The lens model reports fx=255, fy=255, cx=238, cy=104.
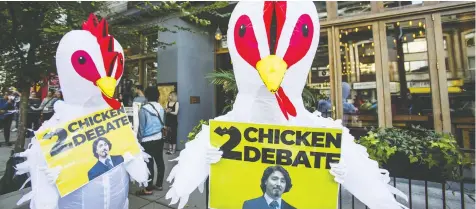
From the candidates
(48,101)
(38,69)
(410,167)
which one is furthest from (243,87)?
(48,101)

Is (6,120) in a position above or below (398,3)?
below

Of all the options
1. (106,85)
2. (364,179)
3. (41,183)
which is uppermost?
(106,85)

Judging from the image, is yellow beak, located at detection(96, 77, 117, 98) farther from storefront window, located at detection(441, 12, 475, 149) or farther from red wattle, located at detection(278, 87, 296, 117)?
storefront window, located at detection(441, 12, 475, 149)

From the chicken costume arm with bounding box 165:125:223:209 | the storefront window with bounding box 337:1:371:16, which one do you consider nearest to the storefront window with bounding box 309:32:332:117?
the storefront window with bounding box 337:1:371:16

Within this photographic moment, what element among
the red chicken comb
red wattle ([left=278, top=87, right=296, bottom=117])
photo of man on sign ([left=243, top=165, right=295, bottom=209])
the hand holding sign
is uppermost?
the red chicken comb

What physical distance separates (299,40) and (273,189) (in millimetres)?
872

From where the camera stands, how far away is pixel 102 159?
218cm

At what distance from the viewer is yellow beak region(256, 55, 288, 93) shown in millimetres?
1312

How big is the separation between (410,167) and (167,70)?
20.9 feet

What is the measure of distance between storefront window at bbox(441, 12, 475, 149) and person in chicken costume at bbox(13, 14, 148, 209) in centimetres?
543

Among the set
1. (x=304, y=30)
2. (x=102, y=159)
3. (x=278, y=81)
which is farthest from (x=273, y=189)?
(x=102, y=159)

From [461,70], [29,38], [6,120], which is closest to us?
[29,38]

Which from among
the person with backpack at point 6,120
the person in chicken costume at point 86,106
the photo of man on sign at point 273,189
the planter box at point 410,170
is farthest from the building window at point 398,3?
the person with backpack at point 6,120

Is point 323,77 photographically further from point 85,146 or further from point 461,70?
point 85,146
